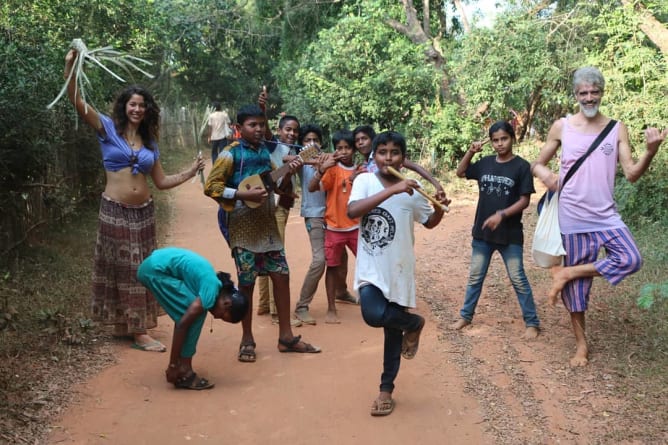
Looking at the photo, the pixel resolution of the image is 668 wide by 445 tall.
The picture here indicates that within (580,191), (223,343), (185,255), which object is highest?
(580,191)

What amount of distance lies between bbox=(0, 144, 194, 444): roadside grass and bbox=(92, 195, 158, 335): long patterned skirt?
23 centimetres

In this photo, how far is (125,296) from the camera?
493 cm

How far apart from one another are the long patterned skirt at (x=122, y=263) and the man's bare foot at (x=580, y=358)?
10.7 ft

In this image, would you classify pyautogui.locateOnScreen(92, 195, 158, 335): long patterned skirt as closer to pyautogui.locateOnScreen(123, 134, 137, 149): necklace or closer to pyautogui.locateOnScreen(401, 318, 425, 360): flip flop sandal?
pyautogui.locateOnScreen(123, 134, 137, 149): necklace

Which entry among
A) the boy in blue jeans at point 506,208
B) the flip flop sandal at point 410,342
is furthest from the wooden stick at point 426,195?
the boy in blue jeans at point 506,208

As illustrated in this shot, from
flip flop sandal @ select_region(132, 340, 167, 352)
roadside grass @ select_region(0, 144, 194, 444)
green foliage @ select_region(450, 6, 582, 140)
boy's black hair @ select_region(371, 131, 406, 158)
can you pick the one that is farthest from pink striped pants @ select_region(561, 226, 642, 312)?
green foliage @ select_region(450, 6, 582, 140)

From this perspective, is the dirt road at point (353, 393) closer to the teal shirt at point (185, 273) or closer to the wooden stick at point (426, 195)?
the teal shirt at point (185, 273)

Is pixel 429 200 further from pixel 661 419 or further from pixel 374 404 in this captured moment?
pixel 661 419

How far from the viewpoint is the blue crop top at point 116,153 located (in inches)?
186

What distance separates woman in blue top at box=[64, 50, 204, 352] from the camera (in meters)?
4.76

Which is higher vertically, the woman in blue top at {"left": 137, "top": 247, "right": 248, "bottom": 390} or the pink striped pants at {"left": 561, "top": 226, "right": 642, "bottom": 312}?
the pink striped pants at {"left": 561, "top": 226, "right": 642, "bottom": 312}

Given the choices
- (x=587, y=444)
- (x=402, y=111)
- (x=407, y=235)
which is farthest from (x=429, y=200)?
(x=402, y=111)

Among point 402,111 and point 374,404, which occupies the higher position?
point 402,111

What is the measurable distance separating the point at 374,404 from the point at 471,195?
32.0 feet
